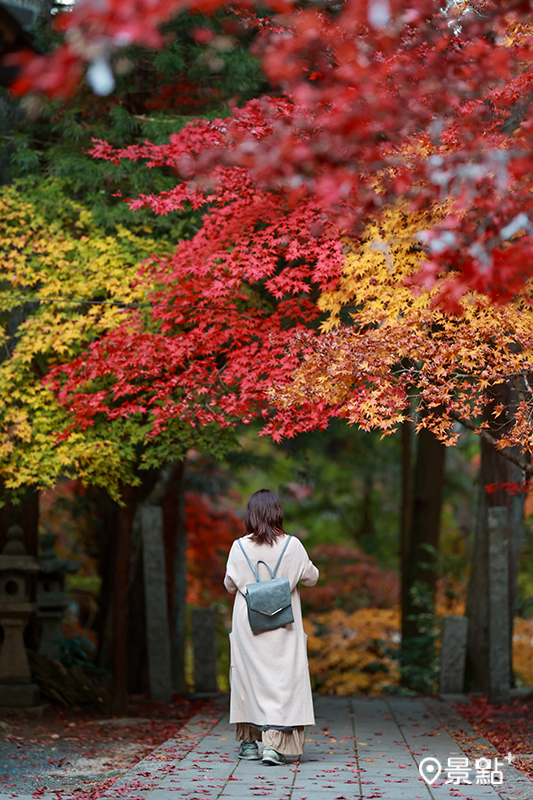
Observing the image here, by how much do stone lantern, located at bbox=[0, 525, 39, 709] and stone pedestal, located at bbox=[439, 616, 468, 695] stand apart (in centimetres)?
465

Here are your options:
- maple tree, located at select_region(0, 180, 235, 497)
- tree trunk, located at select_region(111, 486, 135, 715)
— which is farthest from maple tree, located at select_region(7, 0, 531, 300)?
tree trunk, located at select_region(111, 486, 135, 715)

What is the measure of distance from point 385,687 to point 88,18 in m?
10.4

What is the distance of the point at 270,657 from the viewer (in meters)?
5.24

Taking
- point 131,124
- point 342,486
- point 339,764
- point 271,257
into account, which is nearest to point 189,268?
point 271,257

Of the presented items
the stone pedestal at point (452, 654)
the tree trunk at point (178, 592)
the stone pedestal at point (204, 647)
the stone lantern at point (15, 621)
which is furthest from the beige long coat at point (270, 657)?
the tree trunk at point (178, 592)

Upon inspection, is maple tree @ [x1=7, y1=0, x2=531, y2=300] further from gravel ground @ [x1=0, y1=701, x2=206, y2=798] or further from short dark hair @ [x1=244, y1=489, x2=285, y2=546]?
gravel ground @ [x1=0, y1=701, x2=206, y2=798]

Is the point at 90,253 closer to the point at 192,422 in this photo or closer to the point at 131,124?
the point at 131,124

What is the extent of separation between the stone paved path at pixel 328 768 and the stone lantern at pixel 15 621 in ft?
6.38

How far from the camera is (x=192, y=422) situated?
22.0 feet

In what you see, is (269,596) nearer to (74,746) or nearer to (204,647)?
(74,746)

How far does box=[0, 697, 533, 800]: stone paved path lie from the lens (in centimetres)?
446

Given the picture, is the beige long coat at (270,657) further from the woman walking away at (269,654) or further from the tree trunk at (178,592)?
the tree trunk at (178,592)

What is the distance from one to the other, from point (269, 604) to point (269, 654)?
0.36 meters

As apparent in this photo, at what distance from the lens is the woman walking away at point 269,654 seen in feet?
17.0
